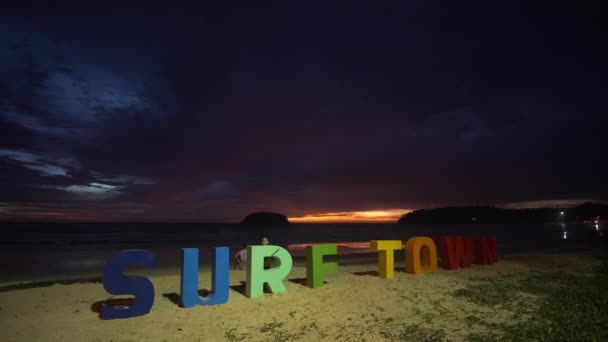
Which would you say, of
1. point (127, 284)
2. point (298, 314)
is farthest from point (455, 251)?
point (127, 284)

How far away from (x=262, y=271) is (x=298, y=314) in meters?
2.27

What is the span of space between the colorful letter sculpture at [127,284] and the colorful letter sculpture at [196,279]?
0.83 m

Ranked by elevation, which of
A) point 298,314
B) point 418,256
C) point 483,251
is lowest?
point 298,314

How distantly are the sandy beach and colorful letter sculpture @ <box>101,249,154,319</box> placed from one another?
0.23 m

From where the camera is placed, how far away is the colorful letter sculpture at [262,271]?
9.69m

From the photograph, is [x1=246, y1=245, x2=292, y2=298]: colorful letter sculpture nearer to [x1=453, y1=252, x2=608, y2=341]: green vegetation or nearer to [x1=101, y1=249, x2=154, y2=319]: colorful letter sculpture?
[x1=101, y1=249, x2=154, y2=319]: colorful letter sculpture

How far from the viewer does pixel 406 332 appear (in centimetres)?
667

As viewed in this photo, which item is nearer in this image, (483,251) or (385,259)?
(385,259)

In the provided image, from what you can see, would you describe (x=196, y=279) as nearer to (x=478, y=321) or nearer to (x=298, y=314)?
(x=298, y=314)

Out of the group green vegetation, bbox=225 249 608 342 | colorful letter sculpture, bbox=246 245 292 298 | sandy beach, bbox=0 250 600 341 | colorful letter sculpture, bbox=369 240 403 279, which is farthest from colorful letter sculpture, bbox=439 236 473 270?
colorful letter sculpture, bbox=246 245 292 298

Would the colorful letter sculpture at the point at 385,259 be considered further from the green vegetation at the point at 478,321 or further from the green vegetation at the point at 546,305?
the green vegetation at the point at 546,305

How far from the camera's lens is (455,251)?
14.4m

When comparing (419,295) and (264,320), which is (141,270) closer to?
(264,320)

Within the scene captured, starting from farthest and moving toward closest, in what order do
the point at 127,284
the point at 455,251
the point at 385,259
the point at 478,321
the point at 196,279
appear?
the point at 455,251, the point at 385,259, the point at 196,279, the point at 127,284, the point at 478,321
